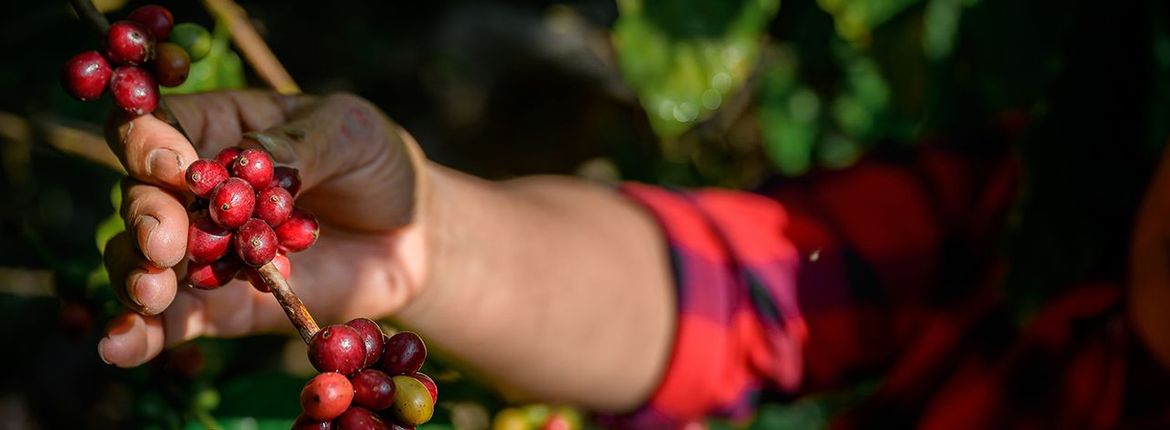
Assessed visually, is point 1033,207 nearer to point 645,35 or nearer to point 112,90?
point 645,35

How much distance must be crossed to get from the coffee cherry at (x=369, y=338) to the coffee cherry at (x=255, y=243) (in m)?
0.05

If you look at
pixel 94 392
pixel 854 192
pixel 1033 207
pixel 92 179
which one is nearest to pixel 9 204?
pixel 92 179

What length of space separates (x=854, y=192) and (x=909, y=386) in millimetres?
233

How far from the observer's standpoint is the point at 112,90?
518 mm

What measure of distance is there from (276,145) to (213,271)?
0.09 m

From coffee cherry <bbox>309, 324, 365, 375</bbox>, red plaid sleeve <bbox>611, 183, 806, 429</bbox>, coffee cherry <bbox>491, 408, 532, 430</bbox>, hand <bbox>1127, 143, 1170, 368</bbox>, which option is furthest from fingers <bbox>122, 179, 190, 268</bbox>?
hand <bbox>1127, 143, 1170, 368</bbox>

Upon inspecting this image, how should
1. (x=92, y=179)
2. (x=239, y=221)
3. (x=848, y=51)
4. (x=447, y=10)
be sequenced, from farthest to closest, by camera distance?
(x=447, y=10) → (x=848, y=51) → (x=92, y=179) → (x=239, y=221)

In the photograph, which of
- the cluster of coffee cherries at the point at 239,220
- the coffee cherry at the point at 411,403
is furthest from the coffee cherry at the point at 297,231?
the coffee cherry at the point at 411,403

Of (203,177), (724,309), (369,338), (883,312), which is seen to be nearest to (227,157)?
(203,177)

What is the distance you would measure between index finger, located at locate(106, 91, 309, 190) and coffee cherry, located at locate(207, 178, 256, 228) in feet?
0.14

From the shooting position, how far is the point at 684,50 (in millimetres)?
1235

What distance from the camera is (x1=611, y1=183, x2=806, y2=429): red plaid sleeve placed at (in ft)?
3.71

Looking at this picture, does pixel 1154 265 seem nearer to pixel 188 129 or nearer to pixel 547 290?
pixel 547 290

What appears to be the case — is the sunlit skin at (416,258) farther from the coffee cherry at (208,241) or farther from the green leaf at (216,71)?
the green leaf at (216,71)
